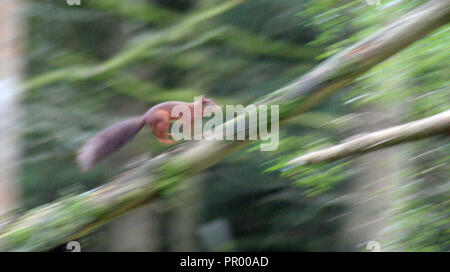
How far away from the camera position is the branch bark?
1711 millimetres

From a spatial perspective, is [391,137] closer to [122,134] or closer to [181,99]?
[122,134]

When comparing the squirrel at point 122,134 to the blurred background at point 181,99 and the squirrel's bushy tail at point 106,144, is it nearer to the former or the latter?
the squirrel's bushy tail at point 106,144

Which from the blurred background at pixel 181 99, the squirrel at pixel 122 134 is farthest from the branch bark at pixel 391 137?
the blurred background at pixel 181 99

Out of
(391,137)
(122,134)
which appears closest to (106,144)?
(122,134)

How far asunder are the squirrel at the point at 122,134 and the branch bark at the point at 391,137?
0.79 m

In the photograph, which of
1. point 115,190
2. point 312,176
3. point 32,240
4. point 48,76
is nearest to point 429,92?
point 312,176

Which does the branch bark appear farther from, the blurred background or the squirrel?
the blurred background

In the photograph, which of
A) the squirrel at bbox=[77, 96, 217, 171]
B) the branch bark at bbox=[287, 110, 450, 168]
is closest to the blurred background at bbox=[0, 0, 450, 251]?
the squirrel at bbox=[77, 96, 217, 171]

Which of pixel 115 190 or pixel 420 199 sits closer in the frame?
pixel 115 190

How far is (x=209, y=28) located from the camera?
12.0 feet

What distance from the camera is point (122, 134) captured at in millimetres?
2348
